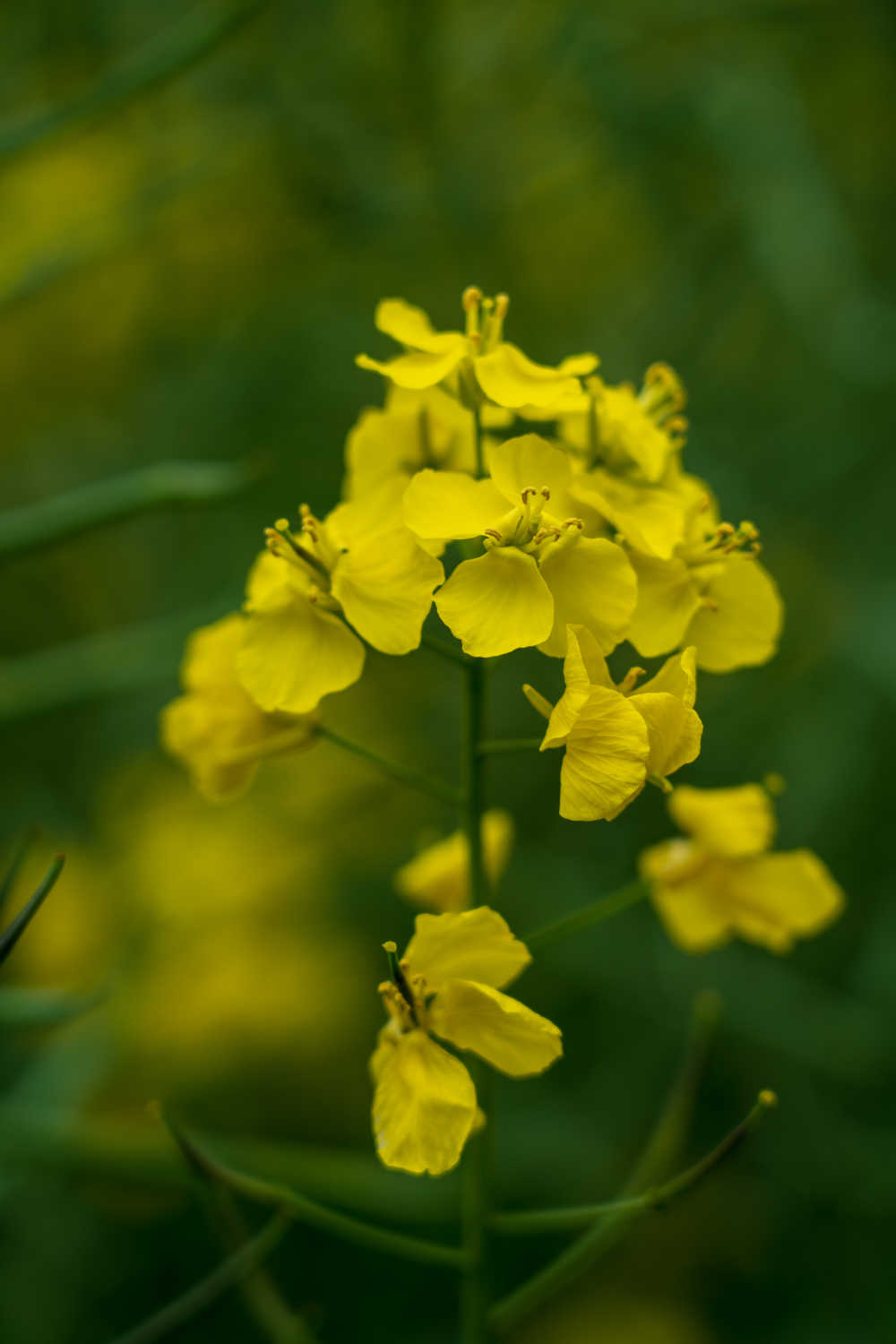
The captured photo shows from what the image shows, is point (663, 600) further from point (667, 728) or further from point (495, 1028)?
point (495, 1028)

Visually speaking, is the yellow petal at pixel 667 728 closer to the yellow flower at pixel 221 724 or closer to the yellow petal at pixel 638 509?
the yellow petal at pixel 638 509

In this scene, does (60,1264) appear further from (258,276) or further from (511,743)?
(258,276)

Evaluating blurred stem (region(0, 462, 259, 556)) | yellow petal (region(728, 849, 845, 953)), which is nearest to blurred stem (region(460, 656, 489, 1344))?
yellow petal (region(728, 849, 845, 953))

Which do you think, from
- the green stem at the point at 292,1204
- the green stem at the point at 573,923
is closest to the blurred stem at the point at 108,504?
the green stem at the point at 573,923

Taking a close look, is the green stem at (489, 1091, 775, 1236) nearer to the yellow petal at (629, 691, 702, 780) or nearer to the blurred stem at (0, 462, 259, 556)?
the yellow petal at (629, 691, 702, 780)

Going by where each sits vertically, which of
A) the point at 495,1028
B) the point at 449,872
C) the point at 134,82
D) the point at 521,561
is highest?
the point at 134,82

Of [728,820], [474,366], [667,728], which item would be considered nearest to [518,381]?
[474,366]
